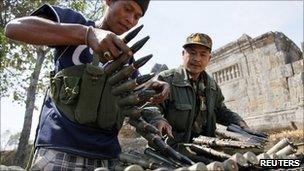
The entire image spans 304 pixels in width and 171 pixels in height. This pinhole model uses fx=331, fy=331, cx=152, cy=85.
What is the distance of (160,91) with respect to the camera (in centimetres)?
281

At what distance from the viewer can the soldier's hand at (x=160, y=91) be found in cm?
269

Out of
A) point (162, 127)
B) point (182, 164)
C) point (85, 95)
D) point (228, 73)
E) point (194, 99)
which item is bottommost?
point (182, 164)

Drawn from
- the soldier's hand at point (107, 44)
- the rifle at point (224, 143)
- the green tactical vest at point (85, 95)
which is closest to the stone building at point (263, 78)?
the rifle at point (224, 143)

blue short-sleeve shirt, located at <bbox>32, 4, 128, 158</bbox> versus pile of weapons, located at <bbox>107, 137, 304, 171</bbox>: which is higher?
blue short-sleeve shirt, located at <bbox>32, 4, 128, 158</bbox>

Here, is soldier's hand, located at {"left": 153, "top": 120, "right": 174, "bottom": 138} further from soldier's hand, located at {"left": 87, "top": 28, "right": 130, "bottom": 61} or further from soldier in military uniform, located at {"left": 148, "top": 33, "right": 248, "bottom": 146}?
soldier in military uniform, located at {"left": 148, "top": 33, "right": 248, "bottom": 146}

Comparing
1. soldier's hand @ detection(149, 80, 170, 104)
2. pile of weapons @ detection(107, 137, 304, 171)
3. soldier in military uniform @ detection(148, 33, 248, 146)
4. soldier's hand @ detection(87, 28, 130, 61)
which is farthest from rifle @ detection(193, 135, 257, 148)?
soldier's hand @ detection(87, 28, 130, 61)

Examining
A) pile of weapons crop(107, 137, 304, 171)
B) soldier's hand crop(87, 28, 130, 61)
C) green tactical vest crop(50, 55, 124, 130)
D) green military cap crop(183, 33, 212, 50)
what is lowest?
pile of weapons crop(107, 137, 304, 171)

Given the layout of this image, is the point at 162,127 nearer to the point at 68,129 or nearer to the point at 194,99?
the point at 68,129

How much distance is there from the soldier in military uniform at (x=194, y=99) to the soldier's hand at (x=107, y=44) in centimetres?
246

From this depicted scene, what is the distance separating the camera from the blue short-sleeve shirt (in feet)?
7.14

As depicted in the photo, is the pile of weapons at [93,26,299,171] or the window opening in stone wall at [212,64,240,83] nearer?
the pile of weapons at [93,26,299,171]

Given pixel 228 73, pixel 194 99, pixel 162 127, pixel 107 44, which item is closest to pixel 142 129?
pixel 162 127

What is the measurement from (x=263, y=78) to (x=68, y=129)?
13.1 metres

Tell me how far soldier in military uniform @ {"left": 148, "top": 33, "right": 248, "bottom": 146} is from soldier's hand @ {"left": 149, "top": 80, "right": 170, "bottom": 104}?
143cm
